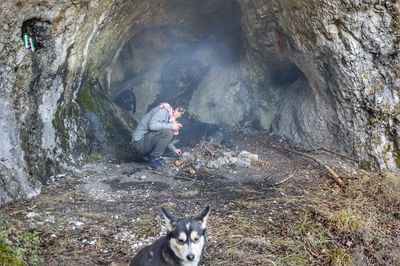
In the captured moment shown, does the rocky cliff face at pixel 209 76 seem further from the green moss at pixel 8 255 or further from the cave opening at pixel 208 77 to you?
the green moss at pixel 8 255

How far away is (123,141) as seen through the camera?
1000cm

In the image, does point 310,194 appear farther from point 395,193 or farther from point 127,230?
point 127,230

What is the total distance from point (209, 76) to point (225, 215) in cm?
680

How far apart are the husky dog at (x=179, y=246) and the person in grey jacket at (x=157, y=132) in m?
3.96

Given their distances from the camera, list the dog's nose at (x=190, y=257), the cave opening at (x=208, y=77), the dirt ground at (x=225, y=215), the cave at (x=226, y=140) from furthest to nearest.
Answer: the cave opening at (x=208, y=77) < the cave at (x=226, y=140) < the dirt ground at (x=225, y=215) < the dog's nose at (x=190, y=257)

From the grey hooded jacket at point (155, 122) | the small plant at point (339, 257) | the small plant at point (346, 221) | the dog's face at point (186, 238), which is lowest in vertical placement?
the small plant at point (339, 257)

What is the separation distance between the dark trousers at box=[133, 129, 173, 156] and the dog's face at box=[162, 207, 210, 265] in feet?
13.2

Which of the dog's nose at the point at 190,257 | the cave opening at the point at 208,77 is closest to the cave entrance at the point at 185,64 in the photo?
the cave opening at the point at 208,77

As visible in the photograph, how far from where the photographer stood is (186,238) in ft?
15.3

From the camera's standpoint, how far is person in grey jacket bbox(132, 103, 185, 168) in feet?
28.4

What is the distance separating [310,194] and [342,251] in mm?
1439

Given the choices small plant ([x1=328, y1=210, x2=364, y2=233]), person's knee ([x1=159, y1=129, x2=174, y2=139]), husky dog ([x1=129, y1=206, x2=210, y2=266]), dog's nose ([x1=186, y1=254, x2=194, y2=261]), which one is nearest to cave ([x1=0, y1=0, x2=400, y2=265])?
small plant ([x1=328, y1=210, x2=364, y2=233])

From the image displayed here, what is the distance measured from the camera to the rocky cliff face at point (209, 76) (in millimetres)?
7035

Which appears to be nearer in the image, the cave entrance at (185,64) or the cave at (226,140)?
the cave at (226,140)
